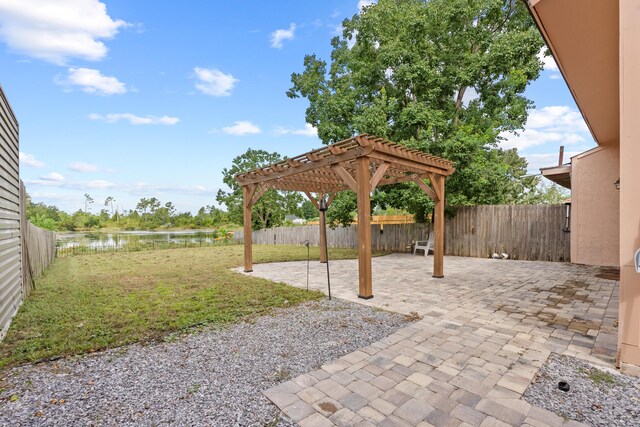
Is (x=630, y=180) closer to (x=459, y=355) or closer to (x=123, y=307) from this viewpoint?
(x=459, y=355)

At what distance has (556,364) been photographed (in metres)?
2.37

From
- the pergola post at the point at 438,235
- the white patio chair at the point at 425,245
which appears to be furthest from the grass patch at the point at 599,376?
the white patio chair at the point at 425,245

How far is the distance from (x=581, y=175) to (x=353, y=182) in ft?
22.2

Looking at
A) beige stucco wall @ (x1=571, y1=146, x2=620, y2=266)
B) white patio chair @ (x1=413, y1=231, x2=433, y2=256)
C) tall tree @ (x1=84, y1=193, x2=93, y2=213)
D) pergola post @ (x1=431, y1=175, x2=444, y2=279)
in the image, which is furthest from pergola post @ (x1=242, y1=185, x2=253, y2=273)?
tall tree @ (x1=84, y1=193, x2=93, y2=213)

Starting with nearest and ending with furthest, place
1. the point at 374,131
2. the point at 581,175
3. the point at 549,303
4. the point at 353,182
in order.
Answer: the point at 549,303, the point at 353,182, the point at 581,175, the point at 374,131

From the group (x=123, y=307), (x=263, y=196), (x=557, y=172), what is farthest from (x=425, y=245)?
(x=263, y=196)

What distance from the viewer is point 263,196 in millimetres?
22844

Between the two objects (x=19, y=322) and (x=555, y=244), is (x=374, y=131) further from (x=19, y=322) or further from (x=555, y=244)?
(x=19, y=322)

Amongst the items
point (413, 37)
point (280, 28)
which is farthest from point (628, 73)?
point (280, 28)

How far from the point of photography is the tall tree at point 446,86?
29.6ft

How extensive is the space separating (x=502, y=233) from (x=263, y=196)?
17.2 m

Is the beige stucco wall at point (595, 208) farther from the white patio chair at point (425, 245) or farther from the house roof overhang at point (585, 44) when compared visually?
the white patio chair at point (425, 245)

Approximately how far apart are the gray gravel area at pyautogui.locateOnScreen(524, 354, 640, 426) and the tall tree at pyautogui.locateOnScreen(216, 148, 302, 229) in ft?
69.2

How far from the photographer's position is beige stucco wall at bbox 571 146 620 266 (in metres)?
7.03
